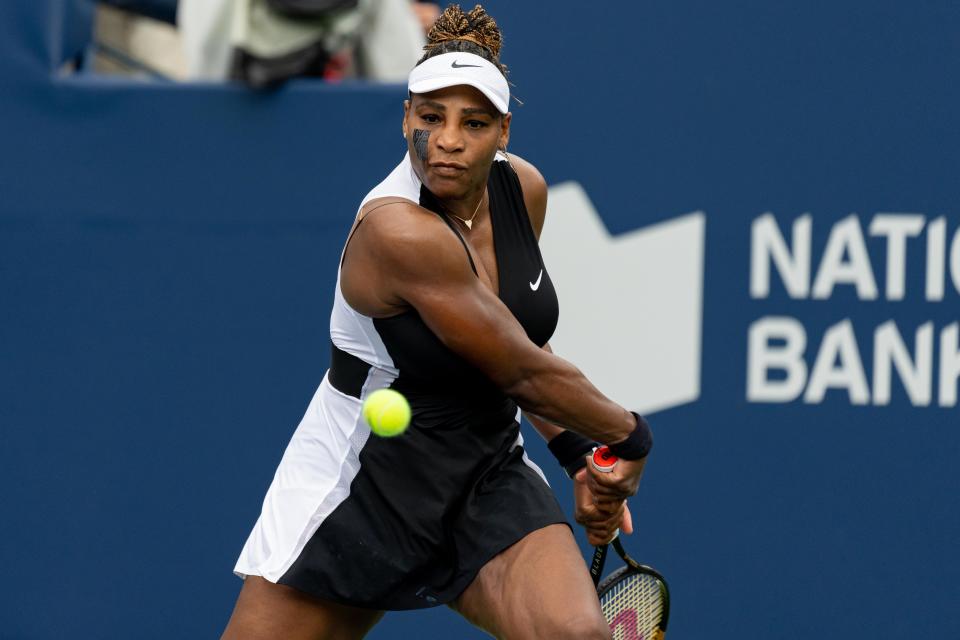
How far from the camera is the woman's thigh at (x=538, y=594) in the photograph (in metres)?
2.94

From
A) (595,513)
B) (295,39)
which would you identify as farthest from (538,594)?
(295,39)

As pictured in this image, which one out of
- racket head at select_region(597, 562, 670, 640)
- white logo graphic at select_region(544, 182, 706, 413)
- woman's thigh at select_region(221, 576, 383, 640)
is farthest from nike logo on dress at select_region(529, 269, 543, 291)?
white logo graphic at select_region(544, 182, 706, 413)

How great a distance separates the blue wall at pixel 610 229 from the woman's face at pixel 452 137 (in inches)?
56.1

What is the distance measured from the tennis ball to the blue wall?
157 centimetres

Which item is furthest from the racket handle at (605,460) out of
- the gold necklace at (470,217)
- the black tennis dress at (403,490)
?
the gold necklace at (470,217)

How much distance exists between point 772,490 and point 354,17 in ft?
5.92

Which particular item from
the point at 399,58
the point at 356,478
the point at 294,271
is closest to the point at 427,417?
the point at 356,478

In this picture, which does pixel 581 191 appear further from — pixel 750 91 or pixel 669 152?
pixel 750 91

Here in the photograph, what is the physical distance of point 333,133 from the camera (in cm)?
450

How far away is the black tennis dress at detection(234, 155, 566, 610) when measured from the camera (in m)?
3.14

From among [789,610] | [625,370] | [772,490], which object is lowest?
[789,610]

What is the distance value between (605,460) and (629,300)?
1.49m

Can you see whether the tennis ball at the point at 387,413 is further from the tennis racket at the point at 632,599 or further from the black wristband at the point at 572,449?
the tennis racket at the point at 632,599

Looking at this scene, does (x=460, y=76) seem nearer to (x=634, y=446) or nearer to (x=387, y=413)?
(x=387, y=413)
